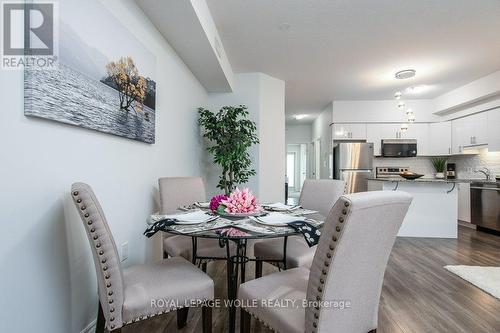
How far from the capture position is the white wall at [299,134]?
934 centimetres

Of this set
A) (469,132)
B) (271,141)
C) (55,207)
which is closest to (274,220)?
(55,207)

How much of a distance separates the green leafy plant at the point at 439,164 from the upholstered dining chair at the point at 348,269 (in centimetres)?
593

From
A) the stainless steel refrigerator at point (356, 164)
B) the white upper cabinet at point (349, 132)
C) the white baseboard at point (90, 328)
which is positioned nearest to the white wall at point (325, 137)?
the white upper cabinet at point (349, 132)

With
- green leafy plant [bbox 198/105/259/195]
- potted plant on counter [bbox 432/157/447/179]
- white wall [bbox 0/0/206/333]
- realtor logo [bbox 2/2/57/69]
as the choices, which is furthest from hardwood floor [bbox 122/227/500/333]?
potted plant on counter [bbox 432/157/447/179]

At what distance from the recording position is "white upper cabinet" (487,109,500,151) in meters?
4.36

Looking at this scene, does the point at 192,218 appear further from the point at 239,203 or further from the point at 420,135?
the point at 420,135

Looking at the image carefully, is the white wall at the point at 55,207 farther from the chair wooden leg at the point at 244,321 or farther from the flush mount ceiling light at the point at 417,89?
the flush mount ceiling light at the point at 417,89

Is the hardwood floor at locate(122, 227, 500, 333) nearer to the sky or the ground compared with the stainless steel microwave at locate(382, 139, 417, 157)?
nearer to the ground

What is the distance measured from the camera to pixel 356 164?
18.5 feet

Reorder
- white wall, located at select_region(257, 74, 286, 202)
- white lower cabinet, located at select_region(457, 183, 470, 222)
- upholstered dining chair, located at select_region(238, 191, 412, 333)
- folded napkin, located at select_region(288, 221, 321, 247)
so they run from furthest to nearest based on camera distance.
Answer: white lower cabinet, located at select_region(457, 183, 470, 222), white wall, located at select_region(257, 74, 286, 202), folded napkin, located at select_region(288, 221, 321, 247), upholstered dining chair, located at select_region(238, 191, 412, 333)

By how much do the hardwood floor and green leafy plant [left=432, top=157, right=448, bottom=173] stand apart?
2812 mm

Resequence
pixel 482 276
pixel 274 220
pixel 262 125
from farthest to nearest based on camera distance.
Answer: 1. pixel 262 125
2. pixel 482 276
3. pixel 274 220

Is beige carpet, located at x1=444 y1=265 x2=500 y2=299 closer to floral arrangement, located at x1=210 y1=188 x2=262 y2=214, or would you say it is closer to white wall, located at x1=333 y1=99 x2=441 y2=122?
floral arrangement, located at x1=210 y1=188 x2=262 y2=214

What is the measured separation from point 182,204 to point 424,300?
2.12 meters
